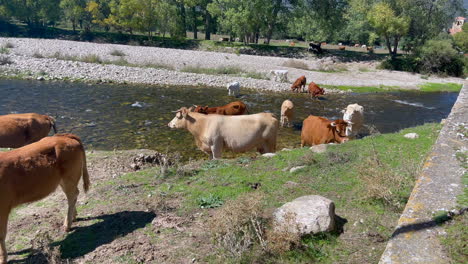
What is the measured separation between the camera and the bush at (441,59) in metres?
42.6

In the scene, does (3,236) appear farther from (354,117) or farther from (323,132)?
(354,117)

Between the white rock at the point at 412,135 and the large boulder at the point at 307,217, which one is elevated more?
the white rock at the point at 412,135

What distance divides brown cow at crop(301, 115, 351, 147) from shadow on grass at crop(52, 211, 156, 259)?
8.12m

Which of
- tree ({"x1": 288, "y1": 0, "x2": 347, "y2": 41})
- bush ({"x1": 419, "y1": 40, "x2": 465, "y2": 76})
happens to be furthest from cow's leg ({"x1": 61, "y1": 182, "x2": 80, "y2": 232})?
tree ({"x1": 288, "y1": 0, "x2": 347, "y2": 41})

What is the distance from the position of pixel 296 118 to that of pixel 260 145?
31.3 feet

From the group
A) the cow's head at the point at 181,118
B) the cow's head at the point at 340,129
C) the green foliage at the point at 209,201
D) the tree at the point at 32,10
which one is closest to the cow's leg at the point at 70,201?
the green foliage at the point at 209,201

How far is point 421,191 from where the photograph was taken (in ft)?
14.2

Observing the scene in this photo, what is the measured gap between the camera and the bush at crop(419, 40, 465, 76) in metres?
42.6

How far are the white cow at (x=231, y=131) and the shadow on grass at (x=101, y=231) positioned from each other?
495cm

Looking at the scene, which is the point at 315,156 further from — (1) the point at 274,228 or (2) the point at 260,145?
(1) the point at 274,228

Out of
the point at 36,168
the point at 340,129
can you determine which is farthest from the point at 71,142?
the point at 340,129

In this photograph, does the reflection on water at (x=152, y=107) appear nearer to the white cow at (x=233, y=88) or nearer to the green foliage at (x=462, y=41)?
the white cow at (x=233, y=88)

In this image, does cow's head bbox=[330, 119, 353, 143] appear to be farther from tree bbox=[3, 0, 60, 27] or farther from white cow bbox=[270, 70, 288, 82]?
tree bbox=[3, 0, 60, 27]

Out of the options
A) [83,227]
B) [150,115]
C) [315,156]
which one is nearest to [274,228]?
[83,227]
